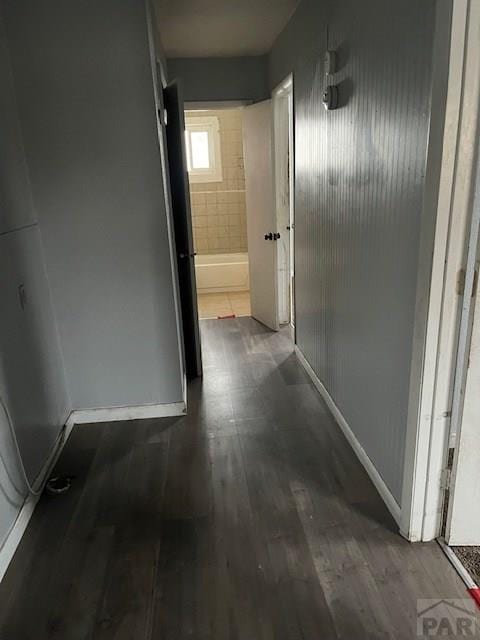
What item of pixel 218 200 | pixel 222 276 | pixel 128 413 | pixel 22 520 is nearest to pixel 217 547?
pixel 22 520

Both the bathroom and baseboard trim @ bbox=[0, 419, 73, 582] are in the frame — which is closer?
baseboard trim @ bbox=[0, 419, 73, 582]

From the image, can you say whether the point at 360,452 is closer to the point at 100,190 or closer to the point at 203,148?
the point at 100,190

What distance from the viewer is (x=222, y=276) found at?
19.6ft

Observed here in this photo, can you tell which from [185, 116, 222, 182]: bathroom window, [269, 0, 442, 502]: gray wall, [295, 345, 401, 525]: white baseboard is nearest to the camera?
[269, 0, 442, 502]: gray wall

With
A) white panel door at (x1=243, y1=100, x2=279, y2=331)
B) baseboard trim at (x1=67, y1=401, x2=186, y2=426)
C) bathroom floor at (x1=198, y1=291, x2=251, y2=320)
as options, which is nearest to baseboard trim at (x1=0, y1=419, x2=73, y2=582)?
baseboard trim at (x1=67, y1=401, x2=186, y2=426)

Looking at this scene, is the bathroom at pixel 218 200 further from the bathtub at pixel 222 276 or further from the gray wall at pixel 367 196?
the gray wall at pixel 367 196

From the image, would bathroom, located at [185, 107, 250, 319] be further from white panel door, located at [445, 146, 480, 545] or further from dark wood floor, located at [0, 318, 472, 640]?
white panel door, located at [445, 146, 480, 545]

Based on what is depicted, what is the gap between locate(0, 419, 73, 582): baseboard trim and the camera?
1.69 meters

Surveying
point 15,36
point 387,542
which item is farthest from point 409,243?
point 15,36

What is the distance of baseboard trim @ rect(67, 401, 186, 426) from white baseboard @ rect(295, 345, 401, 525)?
90 cm

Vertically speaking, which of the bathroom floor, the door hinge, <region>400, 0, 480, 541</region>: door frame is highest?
<region>400, 0, 480, 541</region>: door frame

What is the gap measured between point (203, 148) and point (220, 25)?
3244 mm

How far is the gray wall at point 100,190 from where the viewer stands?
214 cm

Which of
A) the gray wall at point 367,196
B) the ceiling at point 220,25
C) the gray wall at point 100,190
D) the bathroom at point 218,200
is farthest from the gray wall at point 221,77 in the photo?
the bathroom at point 218,200
